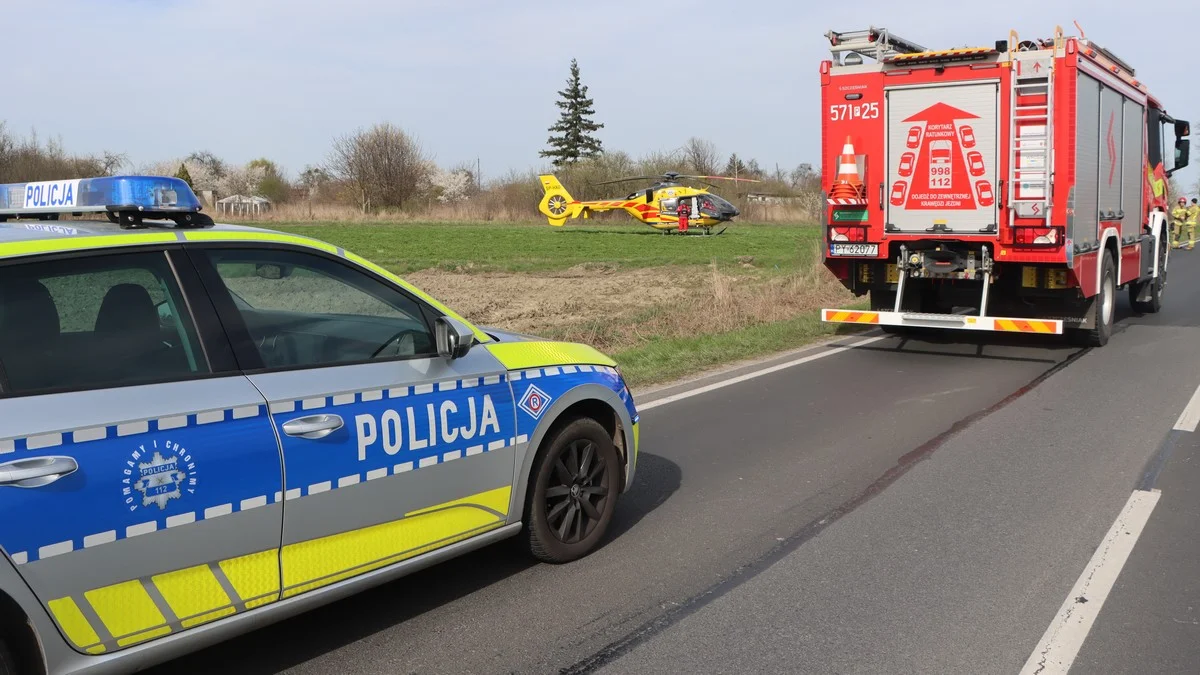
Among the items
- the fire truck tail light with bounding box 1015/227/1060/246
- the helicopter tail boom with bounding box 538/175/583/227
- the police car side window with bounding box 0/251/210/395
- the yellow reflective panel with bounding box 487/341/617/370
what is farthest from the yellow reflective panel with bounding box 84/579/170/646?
the helicopter tail boom with bounding box 538/175/583/227

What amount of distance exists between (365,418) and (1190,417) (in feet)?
23.1

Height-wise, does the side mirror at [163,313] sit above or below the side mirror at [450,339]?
above

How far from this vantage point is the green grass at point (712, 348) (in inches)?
405

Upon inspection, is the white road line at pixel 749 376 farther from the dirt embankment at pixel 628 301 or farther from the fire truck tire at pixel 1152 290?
the fire truck tire at pixel 1152 290

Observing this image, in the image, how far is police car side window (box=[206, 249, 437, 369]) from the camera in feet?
12.3

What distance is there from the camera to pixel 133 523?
10.2 feet

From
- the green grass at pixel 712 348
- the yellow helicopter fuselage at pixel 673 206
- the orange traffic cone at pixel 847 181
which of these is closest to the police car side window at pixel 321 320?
the green grass at pixel 712 348

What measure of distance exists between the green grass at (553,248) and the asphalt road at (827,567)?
16830 millimetres

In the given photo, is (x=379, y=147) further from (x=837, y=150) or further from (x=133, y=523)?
(x=133, y=523)

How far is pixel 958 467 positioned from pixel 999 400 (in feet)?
A: 8.24

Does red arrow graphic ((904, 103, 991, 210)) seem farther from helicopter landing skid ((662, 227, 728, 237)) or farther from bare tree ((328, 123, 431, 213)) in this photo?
bare tree ((328, 123, 431, 213))

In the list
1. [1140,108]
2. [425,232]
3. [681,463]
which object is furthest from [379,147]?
[681,463]

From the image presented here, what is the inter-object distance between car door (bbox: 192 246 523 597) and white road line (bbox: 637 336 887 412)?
13.9ft

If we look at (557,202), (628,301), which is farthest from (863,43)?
(557,202)
